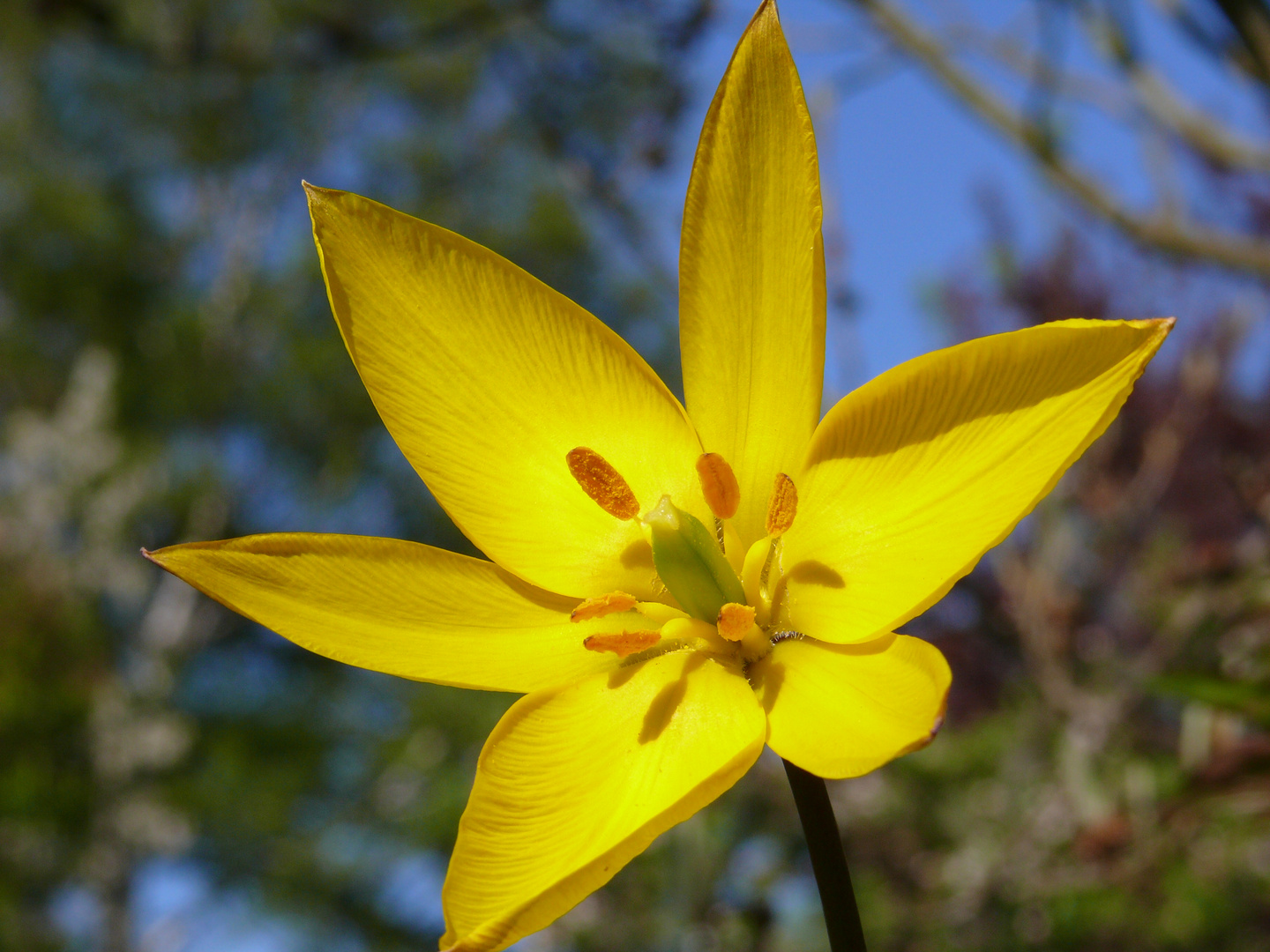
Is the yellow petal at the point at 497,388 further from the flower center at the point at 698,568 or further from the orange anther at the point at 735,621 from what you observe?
the orange anther at the point at 735,621

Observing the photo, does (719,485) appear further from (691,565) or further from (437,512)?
(437,512)

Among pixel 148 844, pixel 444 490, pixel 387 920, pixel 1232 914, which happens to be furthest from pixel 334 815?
pixel 444 490

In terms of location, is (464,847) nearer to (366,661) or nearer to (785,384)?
(366,661)

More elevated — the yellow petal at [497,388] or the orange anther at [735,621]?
the yellow petal at [497,388]

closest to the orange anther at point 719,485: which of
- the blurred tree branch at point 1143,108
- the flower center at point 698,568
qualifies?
the flower center at point 698,568

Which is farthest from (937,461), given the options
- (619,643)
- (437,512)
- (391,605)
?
(437,512)

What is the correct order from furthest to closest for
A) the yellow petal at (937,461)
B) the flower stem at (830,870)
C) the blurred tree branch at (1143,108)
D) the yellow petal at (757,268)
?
the blurred tree branch at (1143,108), the yellow petal at (757,268), the yellow petal at (937,461), the flower stem at (830,870)
